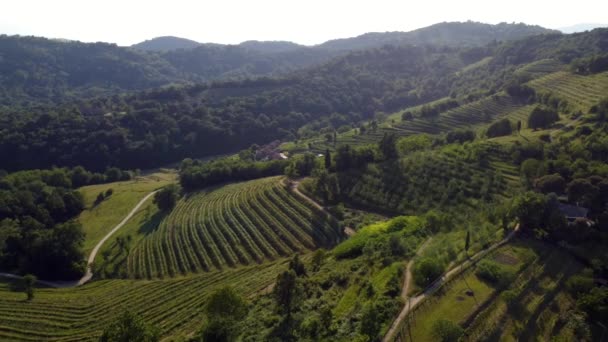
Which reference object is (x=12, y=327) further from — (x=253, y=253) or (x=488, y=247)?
(x=488, y=247)

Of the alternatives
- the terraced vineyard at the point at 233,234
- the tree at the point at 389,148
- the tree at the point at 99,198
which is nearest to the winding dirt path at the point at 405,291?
the terraced vineyard at the point at 233,234

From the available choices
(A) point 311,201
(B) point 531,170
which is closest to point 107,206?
(A) point 311,201

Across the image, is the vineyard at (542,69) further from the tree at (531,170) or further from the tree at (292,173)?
the tree at (292,173)

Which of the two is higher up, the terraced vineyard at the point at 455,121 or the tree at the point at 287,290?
the tree at the point at 287,290

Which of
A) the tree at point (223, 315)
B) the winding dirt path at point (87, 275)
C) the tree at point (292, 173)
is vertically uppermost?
the tree at point (223, 315)

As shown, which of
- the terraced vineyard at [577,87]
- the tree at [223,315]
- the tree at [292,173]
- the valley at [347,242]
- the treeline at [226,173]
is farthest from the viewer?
the terraced vineyard at [577,87]

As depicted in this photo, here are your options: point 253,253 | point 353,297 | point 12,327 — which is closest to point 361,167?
point 253,253
